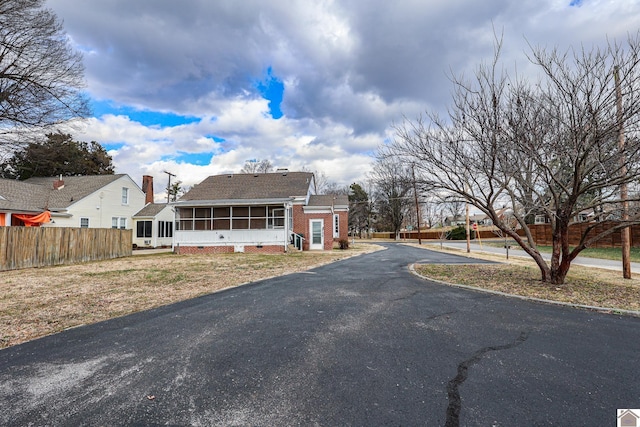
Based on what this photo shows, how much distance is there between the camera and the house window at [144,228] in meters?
27.1

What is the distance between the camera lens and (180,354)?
12.1ft

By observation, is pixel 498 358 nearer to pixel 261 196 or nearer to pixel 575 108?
pixel 575 108

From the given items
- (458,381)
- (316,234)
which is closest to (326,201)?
(316,234)

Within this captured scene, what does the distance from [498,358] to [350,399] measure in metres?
2.00

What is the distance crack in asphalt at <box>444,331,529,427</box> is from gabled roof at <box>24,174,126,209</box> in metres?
26.7

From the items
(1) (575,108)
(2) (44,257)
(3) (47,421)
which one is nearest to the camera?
(3) (47,421)

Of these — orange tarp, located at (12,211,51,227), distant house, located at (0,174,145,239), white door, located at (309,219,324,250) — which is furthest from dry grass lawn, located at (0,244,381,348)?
white door, located at (309,219,324,250)

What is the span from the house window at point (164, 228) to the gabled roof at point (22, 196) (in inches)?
311

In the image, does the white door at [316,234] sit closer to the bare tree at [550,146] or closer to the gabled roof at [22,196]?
the bare tree at [550,146]

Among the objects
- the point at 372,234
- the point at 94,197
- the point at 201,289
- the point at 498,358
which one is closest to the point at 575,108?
the point at 498,358

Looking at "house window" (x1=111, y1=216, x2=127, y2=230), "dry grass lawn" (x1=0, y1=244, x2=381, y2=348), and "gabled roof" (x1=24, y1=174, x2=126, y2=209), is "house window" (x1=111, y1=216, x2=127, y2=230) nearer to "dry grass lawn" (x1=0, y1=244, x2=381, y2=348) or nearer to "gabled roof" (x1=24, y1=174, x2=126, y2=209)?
"gabled roof" (x1=24, y1=174, x2=126, y2=209)

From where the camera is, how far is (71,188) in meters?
24.6

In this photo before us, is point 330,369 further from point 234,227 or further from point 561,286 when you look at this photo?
point 234,227

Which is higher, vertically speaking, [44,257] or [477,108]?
[477,108]
